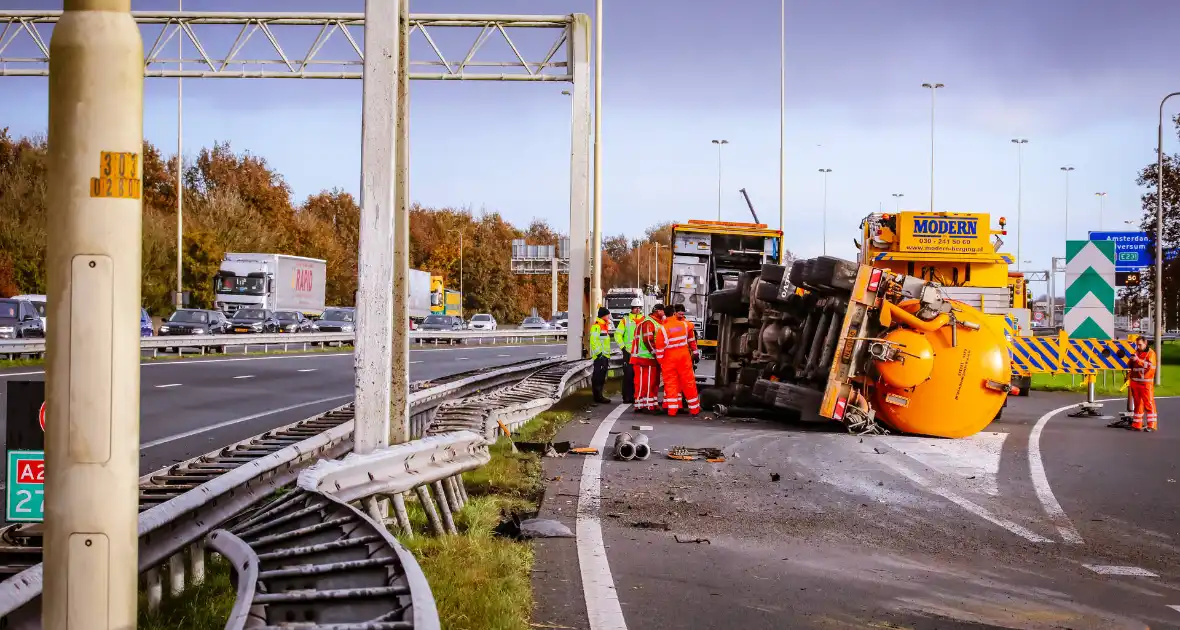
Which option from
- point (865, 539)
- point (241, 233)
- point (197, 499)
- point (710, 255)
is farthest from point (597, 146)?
point (241, 233)

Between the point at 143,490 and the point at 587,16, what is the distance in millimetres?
19027

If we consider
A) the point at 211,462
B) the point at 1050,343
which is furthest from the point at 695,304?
the point at 211,462

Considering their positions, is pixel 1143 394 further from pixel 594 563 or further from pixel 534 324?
pixel 534 324

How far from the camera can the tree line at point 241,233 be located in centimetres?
5253

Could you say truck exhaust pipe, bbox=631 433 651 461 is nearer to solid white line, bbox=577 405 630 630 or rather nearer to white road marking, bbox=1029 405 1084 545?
solid white line, bbox=577 405 630 630

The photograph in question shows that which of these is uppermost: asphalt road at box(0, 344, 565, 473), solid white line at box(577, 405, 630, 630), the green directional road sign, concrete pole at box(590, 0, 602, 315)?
concrete pole at box(590, 0, 602, 315)

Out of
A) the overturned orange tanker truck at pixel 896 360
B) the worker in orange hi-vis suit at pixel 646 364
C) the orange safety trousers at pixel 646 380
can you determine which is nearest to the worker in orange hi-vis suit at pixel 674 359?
the worker in orange hi-vis suit at pixel 646 364

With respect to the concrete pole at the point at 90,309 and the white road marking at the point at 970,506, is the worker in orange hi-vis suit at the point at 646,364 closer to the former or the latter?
the white road marking at the point at 970,506

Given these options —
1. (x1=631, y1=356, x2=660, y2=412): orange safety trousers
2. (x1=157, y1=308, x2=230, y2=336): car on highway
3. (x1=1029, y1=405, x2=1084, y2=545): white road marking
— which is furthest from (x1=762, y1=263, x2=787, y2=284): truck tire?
(x1=157, y1=308, x2=230, y2=336): car on highway

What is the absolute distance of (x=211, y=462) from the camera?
9.05m

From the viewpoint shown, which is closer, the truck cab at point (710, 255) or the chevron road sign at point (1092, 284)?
the chevron road sign at point (1092, 284)

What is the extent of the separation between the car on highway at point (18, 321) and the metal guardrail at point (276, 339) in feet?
2.11

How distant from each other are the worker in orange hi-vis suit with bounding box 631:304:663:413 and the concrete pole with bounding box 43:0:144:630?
585 inches

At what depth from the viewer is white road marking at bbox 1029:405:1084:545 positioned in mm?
8780
